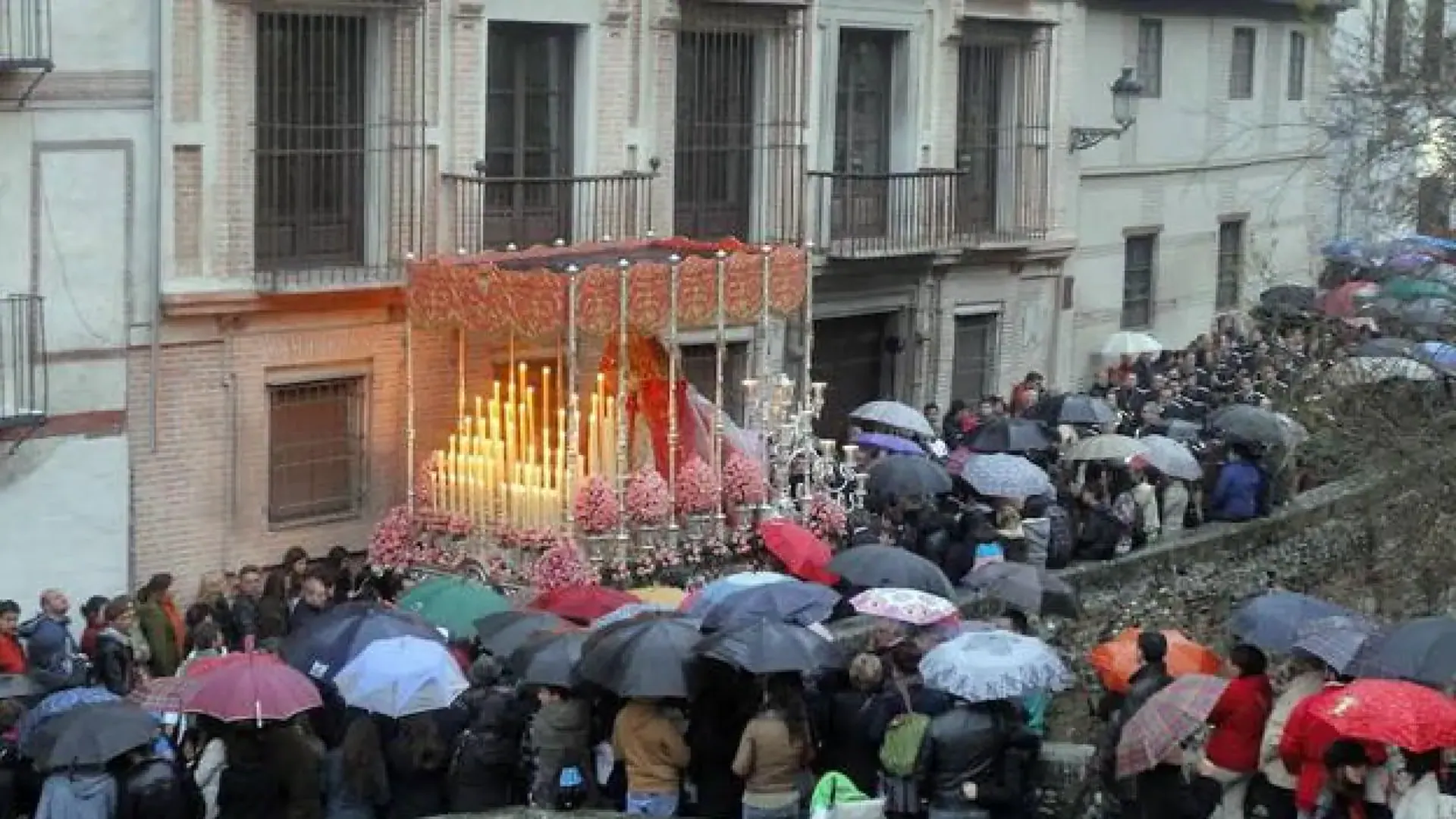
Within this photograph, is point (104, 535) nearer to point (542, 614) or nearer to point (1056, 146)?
point (542, 614)

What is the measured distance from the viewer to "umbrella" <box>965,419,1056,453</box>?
85.3 feet

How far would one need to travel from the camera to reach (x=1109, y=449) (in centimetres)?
2583

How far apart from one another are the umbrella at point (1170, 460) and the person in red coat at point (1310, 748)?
1061cm

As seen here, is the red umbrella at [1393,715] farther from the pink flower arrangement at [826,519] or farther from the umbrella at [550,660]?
the pink flower arrangement at [826,519]

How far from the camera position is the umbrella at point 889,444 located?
26.3 metres

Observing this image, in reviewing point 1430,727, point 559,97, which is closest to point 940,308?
point 559,97

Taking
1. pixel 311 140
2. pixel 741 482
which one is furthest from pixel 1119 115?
pixel 311 140

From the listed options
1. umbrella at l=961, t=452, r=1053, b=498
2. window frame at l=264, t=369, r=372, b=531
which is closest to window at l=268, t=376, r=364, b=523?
window frame at l=264, t=369, r=372, b=531

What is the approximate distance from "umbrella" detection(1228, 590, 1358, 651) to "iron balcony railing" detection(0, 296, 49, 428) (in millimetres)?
9533

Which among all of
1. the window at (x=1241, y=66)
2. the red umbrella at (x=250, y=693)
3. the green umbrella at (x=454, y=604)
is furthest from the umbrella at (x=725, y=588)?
the window at (x=1241, y=66)

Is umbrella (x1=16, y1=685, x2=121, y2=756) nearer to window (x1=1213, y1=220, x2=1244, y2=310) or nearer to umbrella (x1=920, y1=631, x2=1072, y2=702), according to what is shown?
umbrella (x1=920, y1=631, x2=1072, y2=702)

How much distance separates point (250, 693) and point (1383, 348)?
10.1 m

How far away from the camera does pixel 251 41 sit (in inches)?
914

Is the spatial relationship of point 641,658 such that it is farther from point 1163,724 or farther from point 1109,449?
point 1109,449
